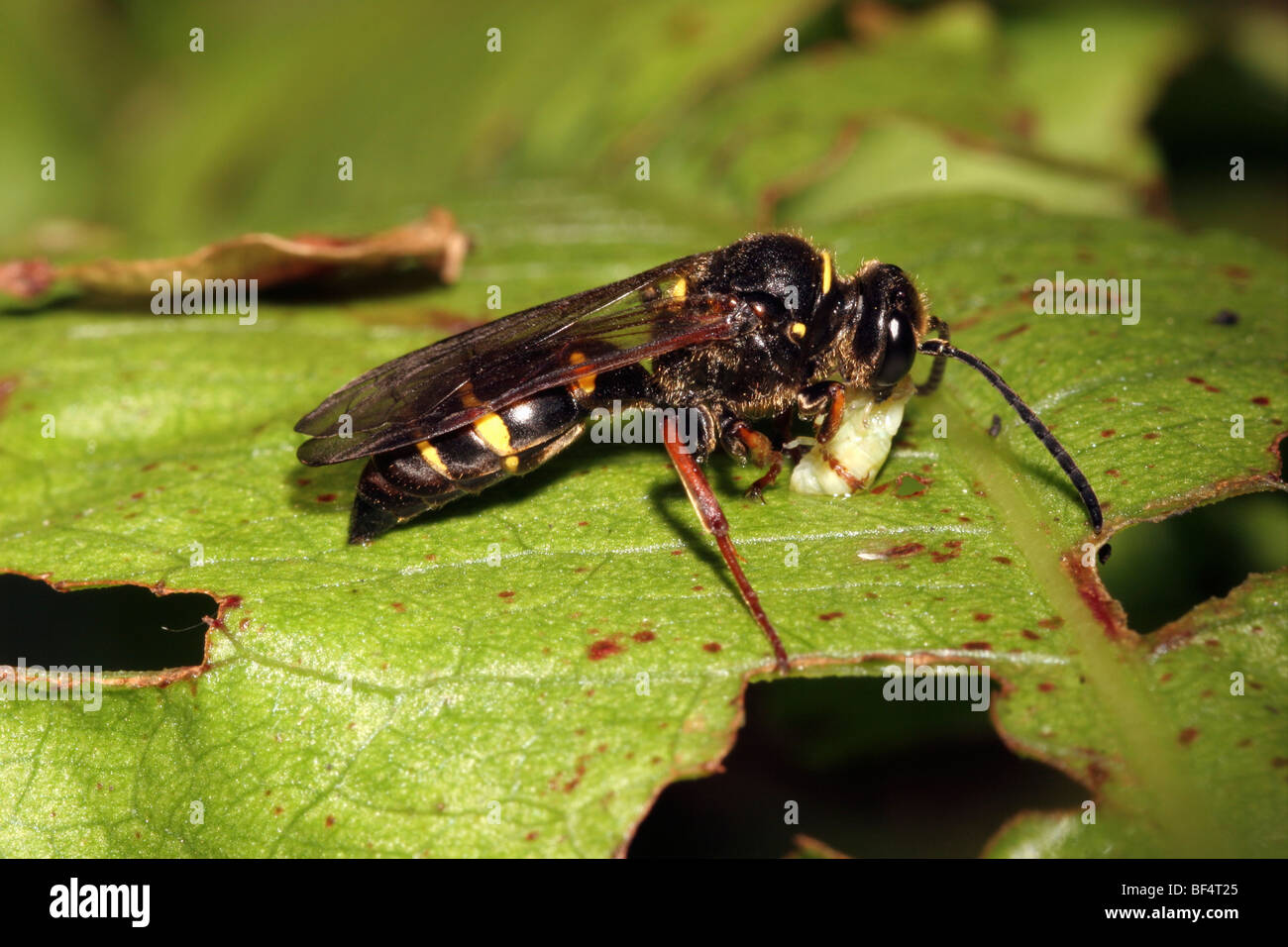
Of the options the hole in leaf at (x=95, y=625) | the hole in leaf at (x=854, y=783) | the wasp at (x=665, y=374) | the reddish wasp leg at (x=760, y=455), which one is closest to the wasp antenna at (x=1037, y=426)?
the wasp at (x=665, y=374)

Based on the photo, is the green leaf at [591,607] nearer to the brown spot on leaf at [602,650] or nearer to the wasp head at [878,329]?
the brown spot on leaf at [602,650]

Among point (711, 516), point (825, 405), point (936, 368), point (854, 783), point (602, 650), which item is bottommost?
point (854, 783)

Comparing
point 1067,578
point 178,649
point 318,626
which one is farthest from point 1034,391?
point 178,649

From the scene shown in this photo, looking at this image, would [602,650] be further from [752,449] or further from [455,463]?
[752,449]

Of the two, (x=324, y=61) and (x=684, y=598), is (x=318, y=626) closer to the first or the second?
(x=684, y=598)

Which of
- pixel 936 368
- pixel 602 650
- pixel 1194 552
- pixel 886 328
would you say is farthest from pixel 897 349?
pixel 1194 552

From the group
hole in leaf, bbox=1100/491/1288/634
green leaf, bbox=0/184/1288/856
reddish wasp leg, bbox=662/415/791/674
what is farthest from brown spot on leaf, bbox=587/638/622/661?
hole in leaf, bbox=1100/491/1288/634

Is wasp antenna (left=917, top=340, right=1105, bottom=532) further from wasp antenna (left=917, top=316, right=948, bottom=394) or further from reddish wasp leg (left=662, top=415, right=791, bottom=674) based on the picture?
reddish wasp leg (left=662, top=415, right=791, bottom=674)
